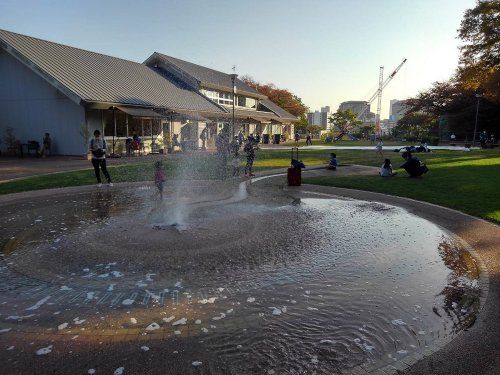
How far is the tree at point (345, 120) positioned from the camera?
8075cm

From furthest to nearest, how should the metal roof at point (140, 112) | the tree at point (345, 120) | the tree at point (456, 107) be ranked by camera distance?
1. the tree at point (345, 120)
2. the tree at point (456, 107)
3. the metal roof at point (140, 112)

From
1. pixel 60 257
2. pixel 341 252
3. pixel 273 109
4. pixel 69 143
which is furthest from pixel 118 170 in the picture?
pixel 273 109

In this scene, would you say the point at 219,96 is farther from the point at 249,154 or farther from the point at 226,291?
the point at 226,291

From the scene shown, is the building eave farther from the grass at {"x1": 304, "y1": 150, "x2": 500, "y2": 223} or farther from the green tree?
the green tree

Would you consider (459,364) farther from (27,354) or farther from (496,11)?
(496,11)

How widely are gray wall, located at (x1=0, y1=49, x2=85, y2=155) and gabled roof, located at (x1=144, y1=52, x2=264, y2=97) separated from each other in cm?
1551

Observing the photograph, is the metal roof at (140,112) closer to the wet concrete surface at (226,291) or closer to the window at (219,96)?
the window at (219,96)

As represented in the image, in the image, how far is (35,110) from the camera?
25.3 meters

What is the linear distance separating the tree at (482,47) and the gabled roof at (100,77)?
23753 mm

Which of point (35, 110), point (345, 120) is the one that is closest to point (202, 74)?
point (35, 110)

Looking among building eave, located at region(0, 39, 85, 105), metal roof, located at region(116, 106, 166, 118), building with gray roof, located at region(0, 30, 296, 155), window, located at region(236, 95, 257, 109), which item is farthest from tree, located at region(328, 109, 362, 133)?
building eave, located at region(0, 39, 85, 105)

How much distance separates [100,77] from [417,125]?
55749 mm

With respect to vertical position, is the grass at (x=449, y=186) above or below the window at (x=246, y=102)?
below

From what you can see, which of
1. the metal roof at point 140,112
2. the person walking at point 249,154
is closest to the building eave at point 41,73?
the metal roof at point 140,112
